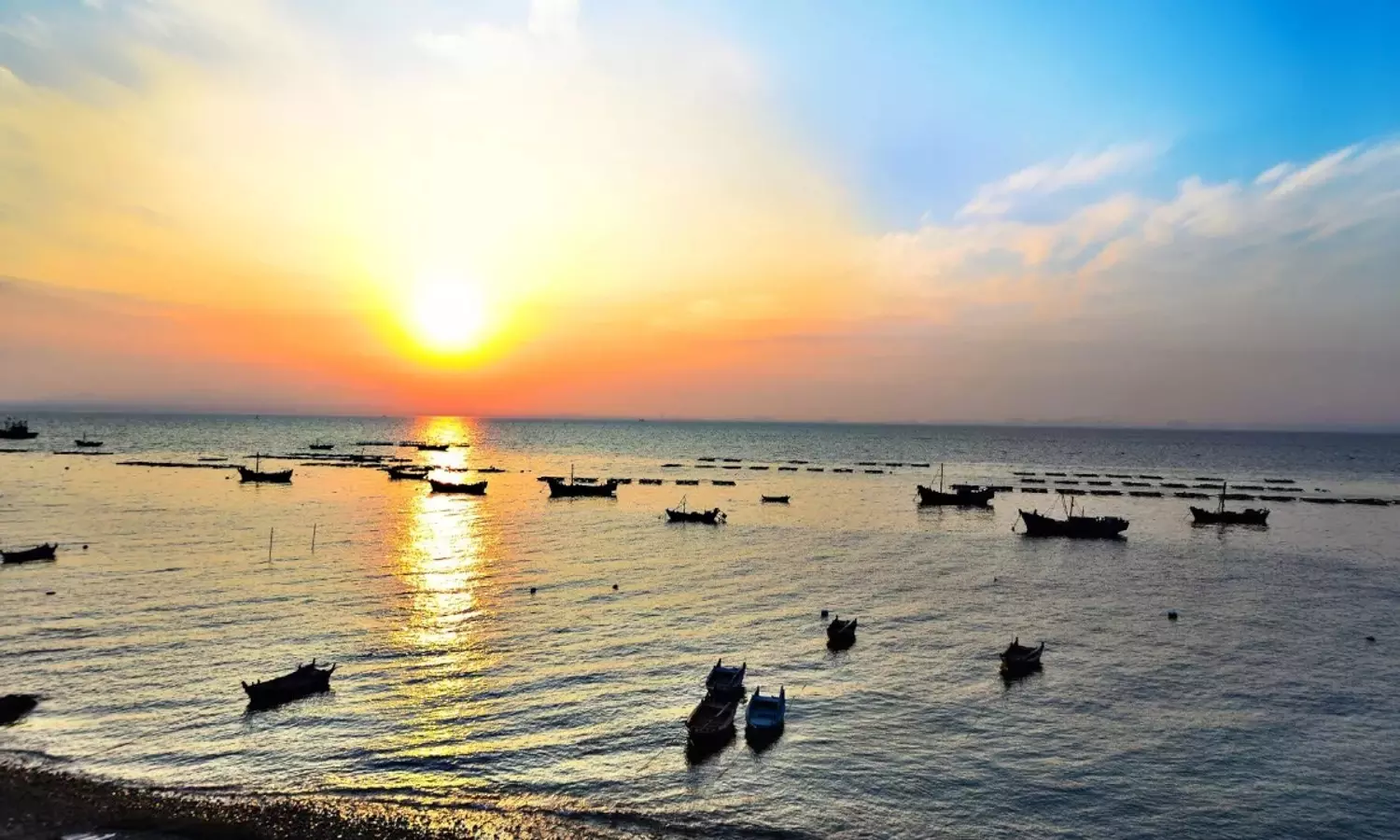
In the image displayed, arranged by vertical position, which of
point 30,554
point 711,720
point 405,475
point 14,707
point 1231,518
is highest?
point 1231,518

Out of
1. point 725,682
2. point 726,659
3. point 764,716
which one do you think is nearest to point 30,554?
point 726,659

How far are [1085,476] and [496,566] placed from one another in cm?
13760

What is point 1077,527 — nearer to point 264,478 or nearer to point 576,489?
point 576,489

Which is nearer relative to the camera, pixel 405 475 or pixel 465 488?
pixel 465 488

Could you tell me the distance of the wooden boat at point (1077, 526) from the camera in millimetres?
83000

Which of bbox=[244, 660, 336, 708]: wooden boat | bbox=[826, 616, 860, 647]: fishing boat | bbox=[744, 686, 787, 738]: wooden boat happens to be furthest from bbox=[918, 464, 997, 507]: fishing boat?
bbox=[244, 660, 336, 708]: wooden boat

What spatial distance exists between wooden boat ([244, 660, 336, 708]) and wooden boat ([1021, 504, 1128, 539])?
234 feet

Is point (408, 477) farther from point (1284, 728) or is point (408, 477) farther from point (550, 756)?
point (1284, 728)

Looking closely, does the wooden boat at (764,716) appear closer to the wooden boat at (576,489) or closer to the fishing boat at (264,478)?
the wooden boat at (576,489)

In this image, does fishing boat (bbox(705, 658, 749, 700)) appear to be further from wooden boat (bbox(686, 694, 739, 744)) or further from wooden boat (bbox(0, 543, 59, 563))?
wooden boat (bbox(0, 543, 59, 563))

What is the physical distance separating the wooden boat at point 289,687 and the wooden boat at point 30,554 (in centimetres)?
3547

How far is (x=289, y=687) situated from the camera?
30391mm

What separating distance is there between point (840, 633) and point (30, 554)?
53.7m

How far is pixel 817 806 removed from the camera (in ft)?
79.6
